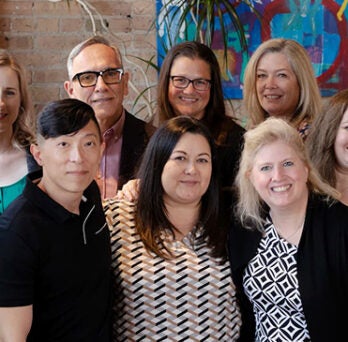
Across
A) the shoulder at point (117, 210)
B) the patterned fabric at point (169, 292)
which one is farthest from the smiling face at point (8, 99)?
the patterned fabric at point (169, 292)

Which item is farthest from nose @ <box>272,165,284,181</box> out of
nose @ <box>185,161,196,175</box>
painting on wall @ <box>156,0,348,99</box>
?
painting on wall @ <box>156,0,348,99</box>

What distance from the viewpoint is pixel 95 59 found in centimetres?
258

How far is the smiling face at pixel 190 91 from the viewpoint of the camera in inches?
100.0

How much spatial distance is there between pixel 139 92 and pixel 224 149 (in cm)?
153

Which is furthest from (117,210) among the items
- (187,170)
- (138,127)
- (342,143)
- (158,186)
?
(342,143)

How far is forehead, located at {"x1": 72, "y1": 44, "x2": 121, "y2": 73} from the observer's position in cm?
258

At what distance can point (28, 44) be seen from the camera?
152 inches

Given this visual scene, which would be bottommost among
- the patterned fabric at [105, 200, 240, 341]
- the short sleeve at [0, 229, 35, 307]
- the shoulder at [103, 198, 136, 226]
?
the patterned fabric at [105, 200, 240, 341]

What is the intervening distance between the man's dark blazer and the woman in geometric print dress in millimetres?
540

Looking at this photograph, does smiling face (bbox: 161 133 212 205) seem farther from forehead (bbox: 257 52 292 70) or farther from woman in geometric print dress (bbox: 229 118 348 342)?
forehead (bbox: 257 52 292 70)

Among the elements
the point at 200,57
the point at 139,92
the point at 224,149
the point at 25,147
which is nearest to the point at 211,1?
the point at 139,92

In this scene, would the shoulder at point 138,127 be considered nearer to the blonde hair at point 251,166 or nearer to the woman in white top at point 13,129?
the woman in white top at point 13,129

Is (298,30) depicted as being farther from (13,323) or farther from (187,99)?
(13,323)

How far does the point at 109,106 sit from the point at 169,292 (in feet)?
2.96
